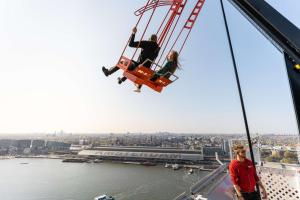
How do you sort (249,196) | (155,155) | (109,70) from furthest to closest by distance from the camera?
(155,155), (109,70), (249,196)

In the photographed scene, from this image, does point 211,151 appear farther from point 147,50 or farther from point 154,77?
point 147,50

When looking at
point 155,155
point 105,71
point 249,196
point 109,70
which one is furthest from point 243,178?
point 155,155

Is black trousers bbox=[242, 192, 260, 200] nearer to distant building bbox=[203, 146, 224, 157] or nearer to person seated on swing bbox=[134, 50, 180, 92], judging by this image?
person seated on swing bbox=[134, 50, 180, 92]

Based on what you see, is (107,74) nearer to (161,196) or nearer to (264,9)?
(264,9)

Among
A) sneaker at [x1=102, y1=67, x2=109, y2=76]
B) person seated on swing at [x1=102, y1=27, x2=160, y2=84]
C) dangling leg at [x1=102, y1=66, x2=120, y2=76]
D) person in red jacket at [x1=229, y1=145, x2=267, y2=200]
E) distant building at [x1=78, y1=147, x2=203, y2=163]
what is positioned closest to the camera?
person in red jacket at [x1=229, y1=145, x2=267, y2=200]

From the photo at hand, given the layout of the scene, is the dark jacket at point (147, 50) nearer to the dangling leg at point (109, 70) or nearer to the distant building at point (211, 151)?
the dangling leg at point (109, 70)

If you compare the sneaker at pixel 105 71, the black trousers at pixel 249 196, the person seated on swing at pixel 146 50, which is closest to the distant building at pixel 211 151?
the sneaker at pixel 105 71

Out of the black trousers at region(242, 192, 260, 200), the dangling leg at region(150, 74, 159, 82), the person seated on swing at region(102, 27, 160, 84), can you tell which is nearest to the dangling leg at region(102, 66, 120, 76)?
the person seated on swing at region(102, 27, 160, 84)

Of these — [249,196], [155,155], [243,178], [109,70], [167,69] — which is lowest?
[155,155]

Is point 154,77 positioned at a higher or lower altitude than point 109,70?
lower

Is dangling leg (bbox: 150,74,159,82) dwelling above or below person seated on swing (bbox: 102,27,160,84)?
below

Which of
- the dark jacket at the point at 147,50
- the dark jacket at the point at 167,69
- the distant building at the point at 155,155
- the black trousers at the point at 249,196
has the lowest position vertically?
the distant building at the point at 155,155
